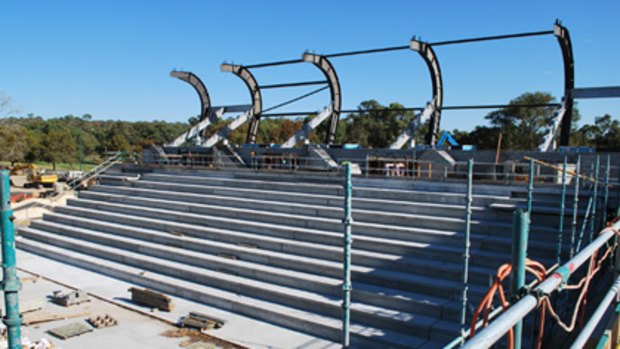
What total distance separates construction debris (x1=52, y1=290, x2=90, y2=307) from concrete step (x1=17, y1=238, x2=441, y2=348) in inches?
59.8

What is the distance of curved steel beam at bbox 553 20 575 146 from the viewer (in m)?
20.5

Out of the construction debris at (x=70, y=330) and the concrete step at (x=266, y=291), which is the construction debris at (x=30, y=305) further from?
the concrete step at (x=266, y=291)

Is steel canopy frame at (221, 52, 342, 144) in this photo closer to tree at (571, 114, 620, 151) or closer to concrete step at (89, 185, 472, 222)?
concrete step at (89, 185, 472, 222)

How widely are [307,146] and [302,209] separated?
1105 centimetres

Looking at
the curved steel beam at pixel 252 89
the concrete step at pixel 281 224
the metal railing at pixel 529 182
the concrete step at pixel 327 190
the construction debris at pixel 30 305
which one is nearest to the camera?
the metal railing at pixel 529 182

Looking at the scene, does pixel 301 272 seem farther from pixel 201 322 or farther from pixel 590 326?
pixel 590 326

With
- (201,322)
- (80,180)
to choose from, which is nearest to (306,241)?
(201,322)

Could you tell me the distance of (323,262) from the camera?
34.8ft

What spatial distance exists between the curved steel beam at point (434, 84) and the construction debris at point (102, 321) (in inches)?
734

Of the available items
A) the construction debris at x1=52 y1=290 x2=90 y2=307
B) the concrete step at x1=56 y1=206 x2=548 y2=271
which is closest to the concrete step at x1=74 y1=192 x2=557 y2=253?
the concrete step at x1=56 y1=206 x2=548 y2=271

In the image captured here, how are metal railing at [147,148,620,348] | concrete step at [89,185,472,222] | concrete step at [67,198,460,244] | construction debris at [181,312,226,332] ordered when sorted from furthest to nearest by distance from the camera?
concrete step at [89,185,472,222] → concrete step at [67,198,460,244] → construction debris at [181,312,226,332] → metal railing at [147,148,620,348]

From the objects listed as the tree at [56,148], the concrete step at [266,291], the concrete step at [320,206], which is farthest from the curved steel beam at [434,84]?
the tree at [56,148]

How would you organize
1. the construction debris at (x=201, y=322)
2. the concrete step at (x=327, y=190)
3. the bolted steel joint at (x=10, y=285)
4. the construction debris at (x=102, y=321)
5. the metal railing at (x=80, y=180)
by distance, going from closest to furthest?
the bolted steel joint at (x=10, y=285) → the construction debris at (x=201, y=322) → the construction debris at (x=102, y=321) → the concrete step at (x=327, y=190) → the metal railing at (x=80, y=180)

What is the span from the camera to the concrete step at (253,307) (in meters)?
7.98
